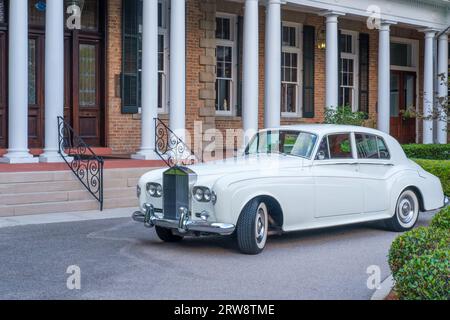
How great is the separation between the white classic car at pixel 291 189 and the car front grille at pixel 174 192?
1 centimetres

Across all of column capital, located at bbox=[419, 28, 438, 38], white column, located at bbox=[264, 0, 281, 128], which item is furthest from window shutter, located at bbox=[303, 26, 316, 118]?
white column, located at bbox=[264, 0, 281, 128]

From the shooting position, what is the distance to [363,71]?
23078mm

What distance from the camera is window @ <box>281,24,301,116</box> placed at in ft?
A: 69.0

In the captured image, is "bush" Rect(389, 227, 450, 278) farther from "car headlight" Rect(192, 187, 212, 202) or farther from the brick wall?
the brick wall

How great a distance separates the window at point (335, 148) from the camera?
374 inches

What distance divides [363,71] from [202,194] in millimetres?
16020

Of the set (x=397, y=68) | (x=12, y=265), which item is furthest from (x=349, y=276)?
(x=397, y=68)

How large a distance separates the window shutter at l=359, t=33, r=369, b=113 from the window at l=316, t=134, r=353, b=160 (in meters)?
13.5

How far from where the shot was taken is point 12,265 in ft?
25.1

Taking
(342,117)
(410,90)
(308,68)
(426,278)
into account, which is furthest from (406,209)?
(410,90)

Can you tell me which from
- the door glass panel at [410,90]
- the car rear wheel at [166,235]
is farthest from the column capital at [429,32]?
the car rear wheel at [166,235]

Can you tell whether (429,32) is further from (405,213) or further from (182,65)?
(405,213)

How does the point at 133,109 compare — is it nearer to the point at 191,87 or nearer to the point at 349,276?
the point at 191,87

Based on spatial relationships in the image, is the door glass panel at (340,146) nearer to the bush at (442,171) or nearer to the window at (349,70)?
the bush at (442,171)
